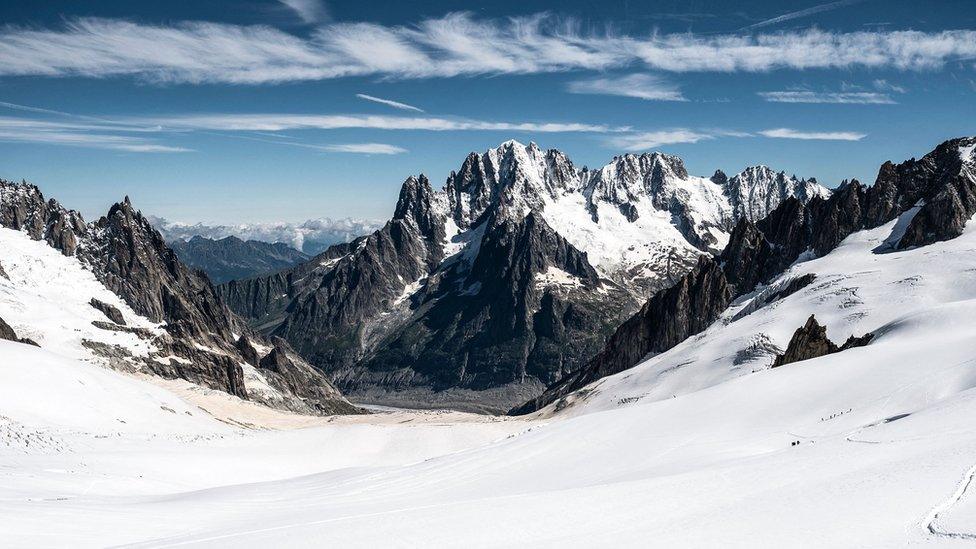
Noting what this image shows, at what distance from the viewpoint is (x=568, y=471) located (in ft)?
94.5

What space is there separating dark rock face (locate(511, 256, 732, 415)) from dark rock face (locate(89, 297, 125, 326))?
11650 centimetres

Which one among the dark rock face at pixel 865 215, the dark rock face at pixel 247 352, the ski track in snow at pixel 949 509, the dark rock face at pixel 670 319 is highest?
the dark rock face at pixel 865 215

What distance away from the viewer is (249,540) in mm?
18062

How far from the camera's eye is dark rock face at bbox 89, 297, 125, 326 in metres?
160

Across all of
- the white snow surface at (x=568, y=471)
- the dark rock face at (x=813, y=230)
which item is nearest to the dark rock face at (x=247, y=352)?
the dark rock face at (x=813, y=230)

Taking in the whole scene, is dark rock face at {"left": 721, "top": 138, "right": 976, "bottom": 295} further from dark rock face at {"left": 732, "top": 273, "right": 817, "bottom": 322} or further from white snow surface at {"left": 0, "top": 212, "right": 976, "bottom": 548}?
white snow surface at {"left": 0, "top": 212, "right": 976, "bottom": 548}

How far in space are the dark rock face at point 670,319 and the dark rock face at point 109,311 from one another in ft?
382

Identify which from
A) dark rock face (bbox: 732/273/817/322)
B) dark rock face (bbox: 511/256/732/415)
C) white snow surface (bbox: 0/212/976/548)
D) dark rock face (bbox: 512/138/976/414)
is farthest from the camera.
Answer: dark rock face (bbox: 511/256/732/415)

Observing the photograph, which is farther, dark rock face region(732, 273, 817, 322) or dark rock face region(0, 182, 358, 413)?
dark rock face region(0, 182, 358, 413)

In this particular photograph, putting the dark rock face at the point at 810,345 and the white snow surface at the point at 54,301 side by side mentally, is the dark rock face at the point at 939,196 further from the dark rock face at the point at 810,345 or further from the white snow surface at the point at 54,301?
the white snow surface at the point at 54,301

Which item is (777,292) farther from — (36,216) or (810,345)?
(36,216)

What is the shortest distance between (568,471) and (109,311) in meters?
166

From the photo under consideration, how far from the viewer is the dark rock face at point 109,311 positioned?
159875 millimetres

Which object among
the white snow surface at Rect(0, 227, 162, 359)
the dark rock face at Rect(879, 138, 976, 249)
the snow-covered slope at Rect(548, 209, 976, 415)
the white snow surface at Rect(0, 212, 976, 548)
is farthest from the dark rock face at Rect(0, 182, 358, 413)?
the dark rock face at Rect(879, 138, 976, 249)
